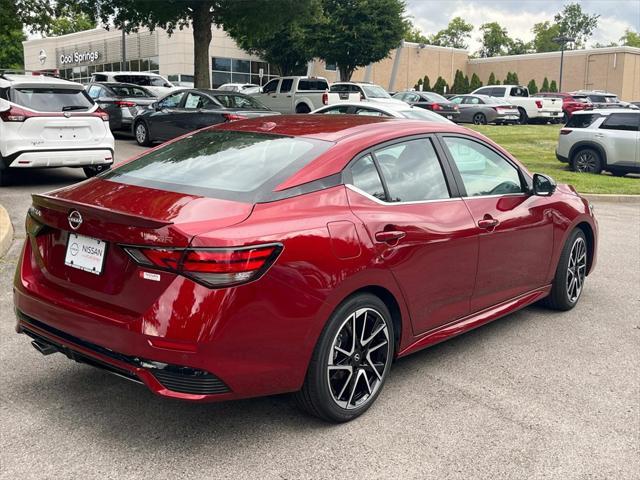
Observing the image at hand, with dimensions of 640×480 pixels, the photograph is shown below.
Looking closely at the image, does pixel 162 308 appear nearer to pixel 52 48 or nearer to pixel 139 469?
pixel 139 469

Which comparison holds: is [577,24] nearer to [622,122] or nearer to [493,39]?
[493,39]

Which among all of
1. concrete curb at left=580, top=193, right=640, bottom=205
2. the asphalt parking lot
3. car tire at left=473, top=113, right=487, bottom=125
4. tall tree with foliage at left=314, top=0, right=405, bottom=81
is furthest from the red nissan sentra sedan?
tall tree with foliage at left=314, top=0, right=405, bottom=81

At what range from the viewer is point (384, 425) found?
12.4 ft

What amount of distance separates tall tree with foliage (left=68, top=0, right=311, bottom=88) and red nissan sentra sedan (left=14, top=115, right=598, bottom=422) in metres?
20.4

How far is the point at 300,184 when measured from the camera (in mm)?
3668

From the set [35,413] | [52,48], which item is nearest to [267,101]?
[35,413]

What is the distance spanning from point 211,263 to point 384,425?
138cm

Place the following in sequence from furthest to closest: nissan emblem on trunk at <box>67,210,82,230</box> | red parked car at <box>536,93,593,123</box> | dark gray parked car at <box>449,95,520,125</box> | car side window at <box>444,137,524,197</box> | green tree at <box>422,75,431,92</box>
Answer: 1. green tree at <box>422,75,431,92</box>
2. red parked car at <box>536,93,593,123</box>
3. dark gray parked car at <box>449,95,520,125</box>
4. car side window at <box>444,137,524,197</box>
5. nissan emblem on trunk at <box>67,210,82,230</box>

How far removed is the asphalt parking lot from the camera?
3.31 m

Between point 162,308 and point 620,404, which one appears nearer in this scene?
point 162,308

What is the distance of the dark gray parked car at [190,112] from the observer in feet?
53.9

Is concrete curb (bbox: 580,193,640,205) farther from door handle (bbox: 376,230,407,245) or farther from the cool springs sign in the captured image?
the cool springs sign

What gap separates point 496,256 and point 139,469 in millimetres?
2726

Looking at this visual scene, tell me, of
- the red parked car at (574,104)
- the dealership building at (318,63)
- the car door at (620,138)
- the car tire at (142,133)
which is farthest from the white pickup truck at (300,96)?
the dealership building at (318,63)
